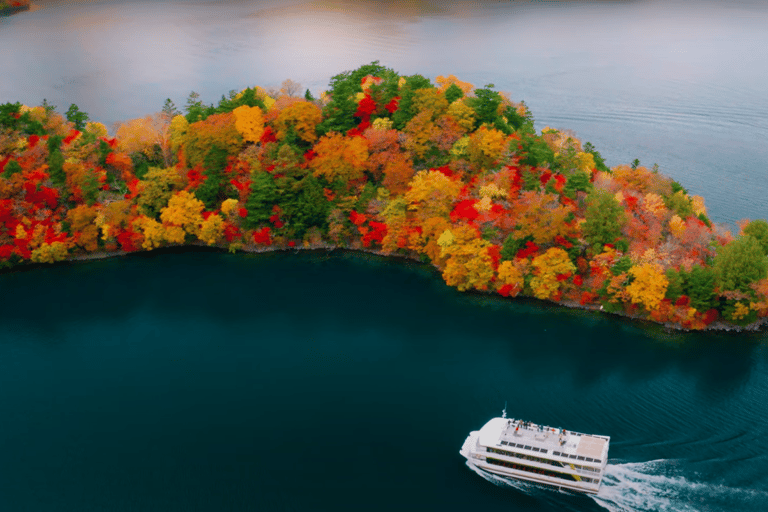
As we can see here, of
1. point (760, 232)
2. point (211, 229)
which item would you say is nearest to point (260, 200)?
point (211, 229)

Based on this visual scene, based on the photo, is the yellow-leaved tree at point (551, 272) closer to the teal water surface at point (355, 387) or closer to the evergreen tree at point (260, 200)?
the teal water surface at point (355, 387)

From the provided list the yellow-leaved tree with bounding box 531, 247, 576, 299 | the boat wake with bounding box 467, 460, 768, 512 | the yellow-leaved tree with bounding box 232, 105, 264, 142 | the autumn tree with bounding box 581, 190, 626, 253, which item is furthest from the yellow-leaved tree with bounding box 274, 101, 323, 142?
the boat wake with bounding box 467, 460, 768, 512

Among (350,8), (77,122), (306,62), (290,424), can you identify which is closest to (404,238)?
(290,424)

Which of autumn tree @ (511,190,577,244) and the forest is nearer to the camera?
the forest

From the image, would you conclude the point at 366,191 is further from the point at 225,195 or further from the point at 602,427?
the point at 602,427

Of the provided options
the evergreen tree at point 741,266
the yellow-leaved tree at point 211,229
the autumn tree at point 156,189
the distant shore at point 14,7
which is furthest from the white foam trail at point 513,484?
the distant shore at point 14,7

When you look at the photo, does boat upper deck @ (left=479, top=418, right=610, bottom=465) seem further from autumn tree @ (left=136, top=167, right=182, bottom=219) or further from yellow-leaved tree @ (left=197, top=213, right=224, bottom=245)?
autumn tree @ (left=136, top=167, right=182, bottom=219)
